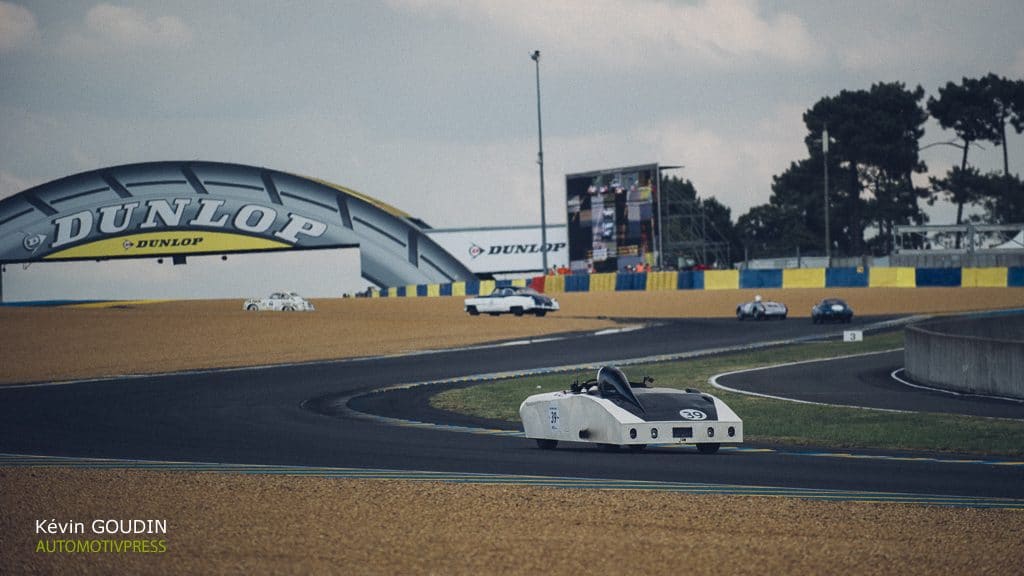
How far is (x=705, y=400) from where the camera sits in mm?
15211

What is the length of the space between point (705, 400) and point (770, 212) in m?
113

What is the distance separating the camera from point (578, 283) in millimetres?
70312

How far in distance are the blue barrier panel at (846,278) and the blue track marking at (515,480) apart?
4953cm

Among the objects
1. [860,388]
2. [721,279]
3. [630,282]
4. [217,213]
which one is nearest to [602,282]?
[630,282]

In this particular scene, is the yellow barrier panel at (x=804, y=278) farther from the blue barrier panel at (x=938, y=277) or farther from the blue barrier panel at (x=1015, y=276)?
the blue barrier panel at (x=1015, y=276)

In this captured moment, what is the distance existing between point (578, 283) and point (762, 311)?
60.9 ft

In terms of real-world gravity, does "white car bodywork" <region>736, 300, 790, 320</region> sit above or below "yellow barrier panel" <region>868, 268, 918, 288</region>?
below

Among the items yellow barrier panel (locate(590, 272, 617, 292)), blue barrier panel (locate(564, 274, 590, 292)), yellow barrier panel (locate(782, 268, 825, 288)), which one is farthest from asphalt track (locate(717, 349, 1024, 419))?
blue barrier panel (locate(564, 274, 590, 292))

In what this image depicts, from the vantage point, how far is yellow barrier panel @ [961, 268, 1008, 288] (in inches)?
2235

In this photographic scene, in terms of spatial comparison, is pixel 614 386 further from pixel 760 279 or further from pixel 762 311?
pixel 760 279

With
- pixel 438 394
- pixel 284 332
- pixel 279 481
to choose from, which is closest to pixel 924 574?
pixel 279 481

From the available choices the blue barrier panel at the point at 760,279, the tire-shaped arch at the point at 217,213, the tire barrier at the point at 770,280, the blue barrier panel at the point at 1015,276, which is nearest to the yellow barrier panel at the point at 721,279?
the tire barrier at the point at 770,280

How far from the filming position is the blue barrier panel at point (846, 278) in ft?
198

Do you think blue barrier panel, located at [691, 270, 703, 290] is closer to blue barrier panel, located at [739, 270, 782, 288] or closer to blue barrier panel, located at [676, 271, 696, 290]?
blue barrier panel, located at [676, 271, 696, 290]
